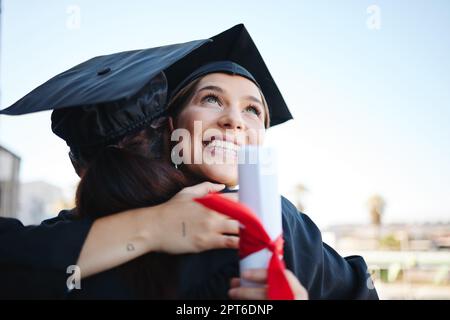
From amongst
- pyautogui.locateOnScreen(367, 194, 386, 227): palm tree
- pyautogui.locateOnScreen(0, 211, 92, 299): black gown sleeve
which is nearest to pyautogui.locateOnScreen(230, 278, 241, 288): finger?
pyautogui.locateOnScreen(0, 211, 92, 299): black gown sleeve

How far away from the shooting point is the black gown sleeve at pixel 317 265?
110 cm

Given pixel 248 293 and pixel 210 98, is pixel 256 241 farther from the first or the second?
pixel 210 98

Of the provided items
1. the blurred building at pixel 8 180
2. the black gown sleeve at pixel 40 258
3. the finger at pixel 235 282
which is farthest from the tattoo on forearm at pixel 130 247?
the blurred building at pixel 8 180

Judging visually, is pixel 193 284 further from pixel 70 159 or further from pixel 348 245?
pixel 348 245

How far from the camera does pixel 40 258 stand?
0.96 metres

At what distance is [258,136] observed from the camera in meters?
1.30

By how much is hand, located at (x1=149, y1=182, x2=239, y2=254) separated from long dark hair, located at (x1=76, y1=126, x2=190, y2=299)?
0.05 m

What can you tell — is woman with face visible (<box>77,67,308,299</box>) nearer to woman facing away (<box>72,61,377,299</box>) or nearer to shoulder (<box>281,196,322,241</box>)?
woman facing away (<box>72,61,377,299</box>)

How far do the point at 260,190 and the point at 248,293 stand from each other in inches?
7.9

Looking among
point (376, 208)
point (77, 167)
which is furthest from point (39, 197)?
point (77, 167)

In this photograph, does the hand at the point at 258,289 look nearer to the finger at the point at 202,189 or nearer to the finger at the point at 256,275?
the finger at the point at 256,275

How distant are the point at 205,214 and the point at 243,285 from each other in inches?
6.8

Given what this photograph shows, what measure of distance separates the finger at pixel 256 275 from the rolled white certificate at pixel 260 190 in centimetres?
1
